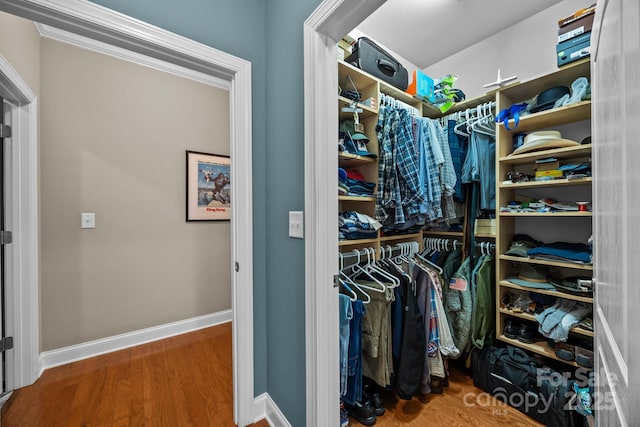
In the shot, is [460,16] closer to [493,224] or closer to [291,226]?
[493,224]

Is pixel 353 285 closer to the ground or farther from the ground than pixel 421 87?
closer to the ground

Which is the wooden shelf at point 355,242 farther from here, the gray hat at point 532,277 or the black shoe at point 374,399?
the gray hat at point 532,277

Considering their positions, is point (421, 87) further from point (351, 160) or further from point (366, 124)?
point (351, 160)

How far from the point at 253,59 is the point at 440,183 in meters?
1.45

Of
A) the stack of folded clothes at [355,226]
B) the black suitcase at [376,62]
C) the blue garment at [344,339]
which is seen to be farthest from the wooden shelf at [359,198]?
the black suitcase at [376,62]

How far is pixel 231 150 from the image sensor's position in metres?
1.44

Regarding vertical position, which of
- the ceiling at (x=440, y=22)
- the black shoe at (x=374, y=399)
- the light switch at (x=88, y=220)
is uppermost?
the ceiling at (x=440, y=22)

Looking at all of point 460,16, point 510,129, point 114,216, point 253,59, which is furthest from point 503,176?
point 114,216

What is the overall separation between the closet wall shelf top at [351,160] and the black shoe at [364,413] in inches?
57.2

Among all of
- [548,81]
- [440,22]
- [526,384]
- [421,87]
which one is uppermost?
[440,22]

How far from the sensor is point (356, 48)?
1719 mm

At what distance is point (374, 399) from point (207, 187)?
2449 millimetres

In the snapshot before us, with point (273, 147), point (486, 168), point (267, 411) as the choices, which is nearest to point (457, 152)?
point (486, 168)

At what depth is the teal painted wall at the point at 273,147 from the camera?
1.22 meters
